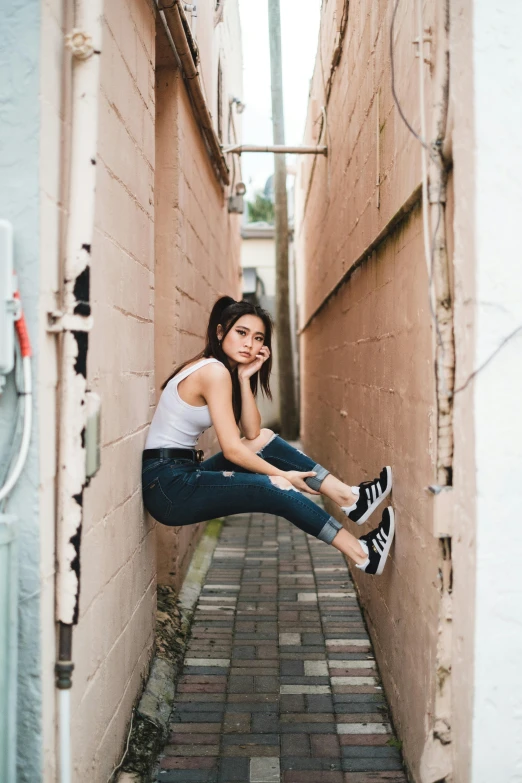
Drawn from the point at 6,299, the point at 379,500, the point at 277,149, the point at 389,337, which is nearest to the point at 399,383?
the point at 389,337

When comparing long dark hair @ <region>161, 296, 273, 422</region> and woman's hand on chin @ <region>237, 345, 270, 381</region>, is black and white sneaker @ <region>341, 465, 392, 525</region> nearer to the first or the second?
long dark hair @ <region>161, 296, 273, 422</region>

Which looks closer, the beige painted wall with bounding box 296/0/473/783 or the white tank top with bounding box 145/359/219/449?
the beige painted wall with bounding box 296/0/473/783

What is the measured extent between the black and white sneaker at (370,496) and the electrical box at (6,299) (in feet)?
6.57

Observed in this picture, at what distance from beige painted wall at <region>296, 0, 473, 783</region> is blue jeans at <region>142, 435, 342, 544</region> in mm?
387

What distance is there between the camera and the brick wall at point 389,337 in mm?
2553

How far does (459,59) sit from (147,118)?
165cm

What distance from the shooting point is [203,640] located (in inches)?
159

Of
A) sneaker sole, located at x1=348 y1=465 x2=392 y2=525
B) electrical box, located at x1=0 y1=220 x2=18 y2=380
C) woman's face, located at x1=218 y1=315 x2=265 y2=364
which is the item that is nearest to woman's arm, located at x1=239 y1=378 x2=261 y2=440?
woman's face, located at x1=218 y1=315 x2=265 y2=364

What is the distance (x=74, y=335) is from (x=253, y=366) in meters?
1.90

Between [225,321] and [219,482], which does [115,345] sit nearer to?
[219,482]

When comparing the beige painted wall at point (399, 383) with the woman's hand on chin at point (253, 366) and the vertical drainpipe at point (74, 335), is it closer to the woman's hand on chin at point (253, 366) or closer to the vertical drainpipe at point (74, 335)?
the woman's hand on chin at point (253, 366)

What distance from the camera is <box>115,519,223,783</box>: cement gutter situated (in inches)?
108

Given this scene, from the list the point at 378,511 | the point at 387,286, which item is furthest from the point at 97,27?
the point at 378,511

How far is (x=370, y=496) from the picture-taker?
3465 mm
